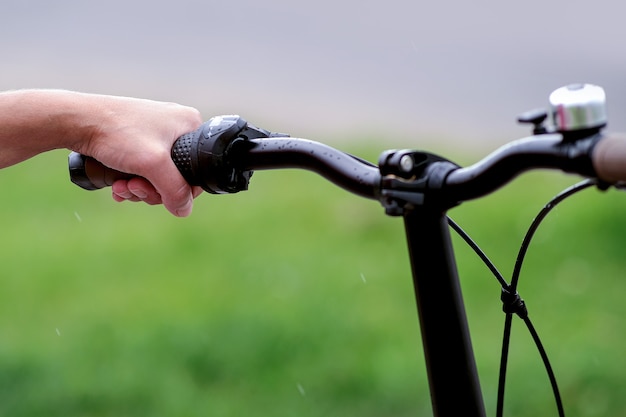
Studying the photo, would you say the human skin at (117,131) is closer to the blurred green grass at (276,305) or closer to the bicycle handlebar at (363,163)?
the bicycle handlebar at (363,163)

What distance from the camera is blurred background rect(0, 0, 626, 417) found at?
4.33m

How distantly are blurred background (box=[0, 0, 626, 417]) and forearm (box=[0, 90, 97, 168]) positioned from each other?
242cm

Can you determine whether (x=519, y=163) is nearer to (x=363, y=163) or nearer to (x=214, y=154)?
(x=363, y=163)

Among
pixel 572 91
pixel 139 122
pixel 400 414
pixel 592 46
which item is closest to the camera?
pixel 572 91

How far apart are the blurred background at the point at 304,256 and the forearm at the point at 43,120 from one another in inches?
95.4

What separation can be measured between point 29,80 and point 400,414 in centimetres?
465

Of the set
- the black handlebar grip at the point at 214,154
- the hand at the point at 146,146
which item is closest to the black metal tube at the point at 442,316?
the black handlebar grip at the point at 214,154

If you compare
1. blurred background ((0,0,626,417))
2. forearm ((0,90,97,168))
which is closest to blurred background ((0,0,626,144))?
blurred background ((0,0,626,417))

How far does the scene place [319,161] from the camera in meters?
1.57

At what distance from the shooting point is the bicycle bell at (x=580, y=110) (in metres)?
1.22

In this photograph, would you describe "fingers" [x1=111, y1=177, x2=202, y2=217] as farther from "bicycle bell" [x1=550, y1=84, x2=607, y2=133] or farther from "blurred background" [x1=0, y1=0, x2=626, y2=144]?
"blurred background" [x1=0, y1=0, x2=626, y2=144]

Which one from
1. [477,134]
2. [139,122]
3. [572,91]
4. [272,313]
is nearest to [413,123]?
[477,134]

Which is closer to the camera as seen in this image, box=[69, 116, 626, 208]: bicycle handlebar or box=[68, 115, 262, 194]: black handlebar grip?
box=[69, 116, 626, 208]: bicycle handlebar

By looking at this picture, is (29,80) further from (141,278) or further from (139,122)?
(139,122)
